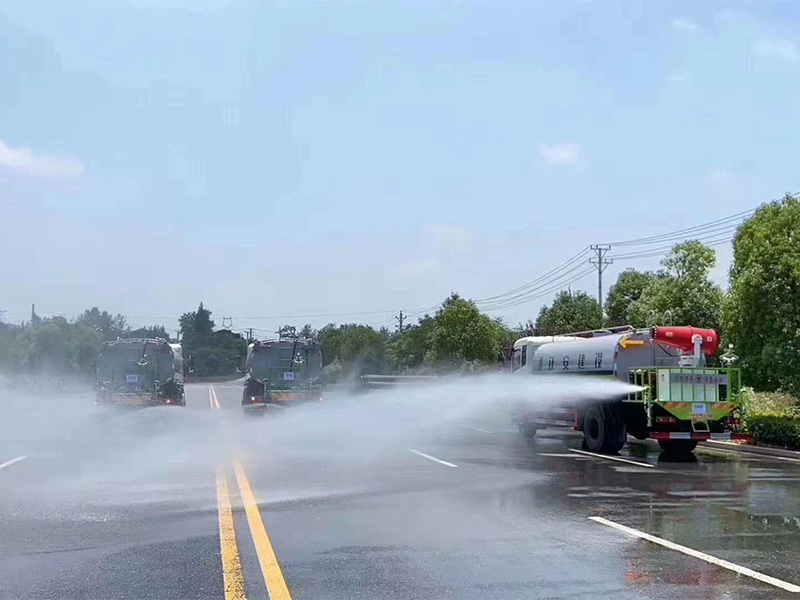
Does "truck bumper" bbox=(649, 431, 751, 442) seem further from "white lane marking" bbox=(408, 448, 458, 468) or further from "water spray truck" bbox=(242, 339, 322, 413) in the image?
"water spray truck" bbox=(242, 339, 322, 413)

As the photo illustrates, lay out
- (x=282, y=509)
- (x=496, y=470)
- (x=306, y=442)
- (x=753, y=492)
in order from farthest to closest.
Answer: (x=306, y=442)
(x=496, y=470)
(x=753, y=492)
(x=282, y=509)

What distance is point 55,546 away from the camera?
330 inches

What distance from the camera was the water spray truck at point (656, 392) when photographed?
19.1 metres

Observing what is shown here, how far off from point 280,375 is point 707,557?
962 inches

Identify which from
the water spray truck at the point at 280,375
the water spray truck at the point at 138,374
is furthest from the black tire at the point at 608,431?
the water spray truck at the point at 138,374

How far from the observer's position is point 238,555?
26.0 ft

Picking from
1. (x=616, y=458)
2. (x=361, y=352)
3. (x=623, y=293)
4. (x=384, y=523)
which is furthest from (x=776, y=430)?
(x=361, y=352)

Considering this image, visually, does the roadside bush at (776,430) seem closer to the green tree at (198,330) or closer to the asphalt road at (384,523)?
the asphalt road at (384,523)

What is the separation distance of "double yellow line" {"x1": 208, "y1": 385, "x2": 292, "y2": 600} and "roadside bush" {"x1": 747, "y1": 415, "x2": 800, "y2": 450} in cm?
Answer: 1429

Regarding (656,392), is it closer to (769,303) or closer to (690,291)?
(769,303)

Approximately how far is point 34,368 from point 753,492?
226ft

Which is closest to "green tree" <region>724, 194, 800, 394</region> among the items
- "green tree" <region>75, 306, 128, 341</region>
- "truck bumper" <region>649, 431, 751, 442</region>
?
"truck bumper" <region>649, 431, 751, 442</region>

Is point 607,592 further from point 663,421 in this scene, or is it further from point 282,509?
point 663,421

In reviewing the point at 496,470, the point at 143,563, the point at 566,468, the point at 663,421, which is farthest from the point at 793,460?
the point at 143,563
